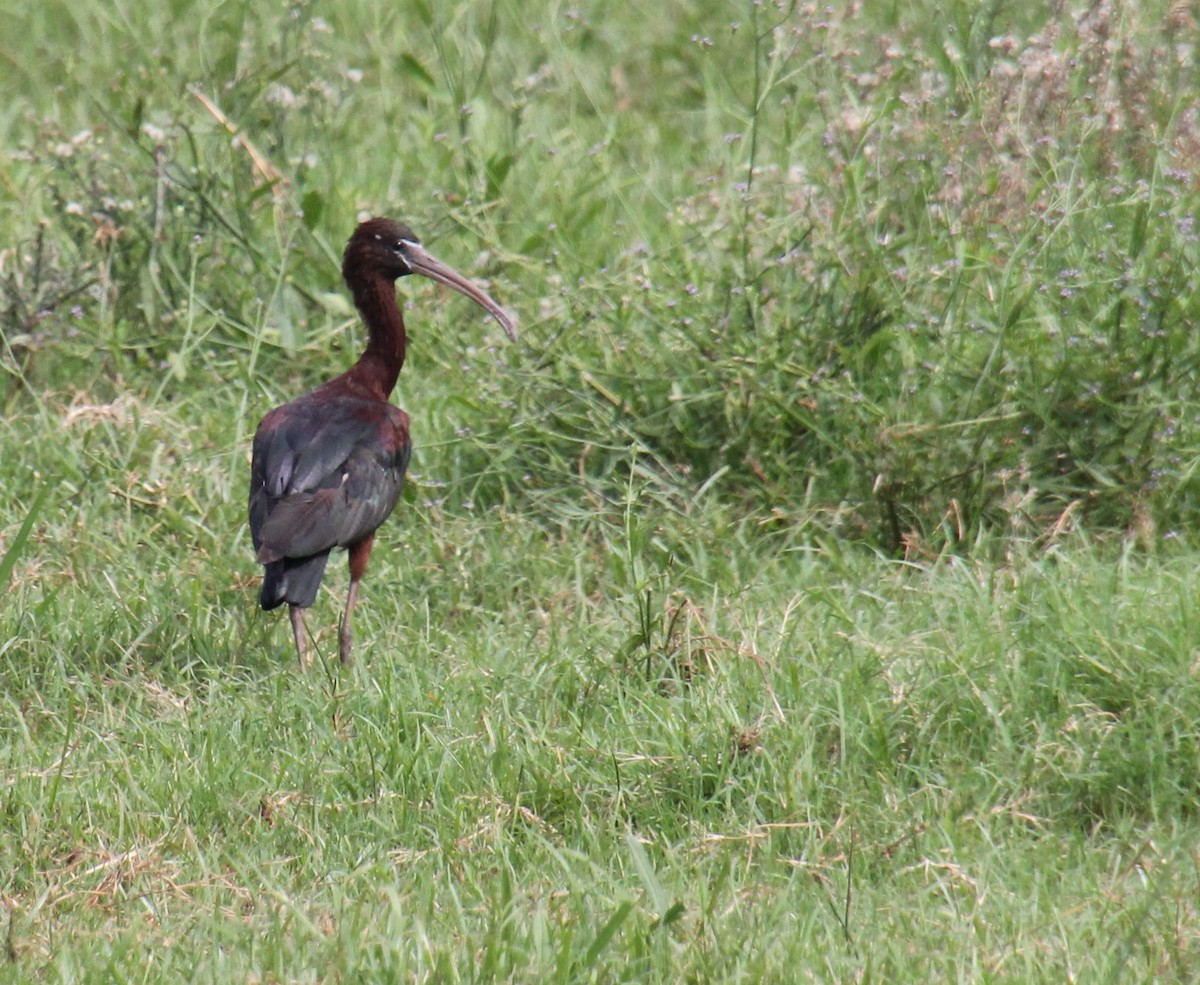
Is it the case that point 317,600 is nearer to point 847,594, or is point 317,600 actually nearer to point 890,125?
point 847,594

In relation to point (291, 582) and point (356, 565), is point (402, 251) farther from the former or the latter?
point (291, 582)

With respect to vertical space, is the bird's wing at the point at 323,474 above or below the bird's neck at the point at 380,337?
below

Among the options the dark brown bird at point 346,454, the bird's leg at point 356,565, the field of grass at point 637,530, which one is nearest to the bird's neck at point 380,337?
the dark brown bird at point 346,454

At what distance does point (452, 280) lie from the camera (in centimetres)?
576

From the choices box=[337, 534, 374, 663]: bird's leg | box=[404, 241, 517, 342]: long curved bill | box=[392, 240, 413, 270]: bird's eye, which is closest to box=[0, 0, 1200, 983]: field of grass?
box=[337, 534, 374, 663]: bird's leg

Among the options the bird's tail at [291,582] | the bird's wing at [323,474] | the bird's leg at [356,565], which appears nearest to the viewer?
the bird's tail at [291,582]

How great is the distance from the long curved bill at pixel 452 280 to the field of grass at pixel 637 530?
0.20 m

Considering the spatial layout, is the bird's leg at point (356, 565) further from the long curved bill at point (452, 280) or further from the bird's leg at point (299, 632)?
the long curved bill at point (452, 280)

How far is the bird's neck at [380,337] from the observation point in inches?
219

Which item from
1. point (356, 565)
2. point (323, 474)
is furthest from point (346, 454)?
point (356, 565)

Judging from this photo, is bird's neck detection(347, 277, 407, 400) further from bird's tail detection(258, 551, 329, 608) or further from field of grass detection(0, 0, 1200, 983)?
bird's tail detection(258, 551, 329, 608)

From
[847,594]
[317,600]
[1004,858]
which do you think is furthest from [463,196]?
[1004,858]

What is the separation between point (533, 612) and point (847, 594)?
861mm

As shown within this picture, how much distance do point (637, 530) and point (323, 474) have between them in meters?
0.91
